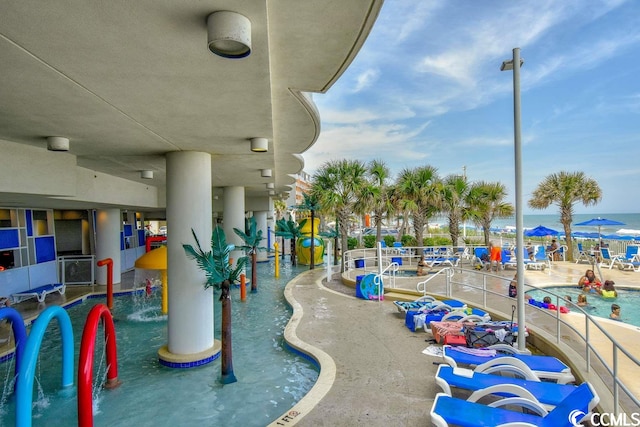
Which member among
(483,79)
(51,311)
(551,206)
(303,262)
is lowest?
(303,262)

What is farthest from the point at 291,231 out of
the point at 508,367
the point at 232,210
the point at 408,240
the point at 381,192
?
the point at 508,367

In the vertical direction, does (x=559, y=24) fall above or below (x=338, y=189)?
above

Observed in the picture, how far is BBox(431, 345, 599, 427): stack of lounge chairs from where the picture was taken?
14.1 ft

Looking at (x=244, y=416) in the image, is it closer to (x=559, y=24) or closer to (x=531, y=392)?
(x=531, y=392)

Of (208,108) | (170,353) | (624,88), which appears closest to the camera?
(208,108)

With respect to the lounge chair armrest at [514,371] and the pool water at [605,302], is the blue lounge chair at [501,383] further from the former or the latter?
the pool water at [605,302]

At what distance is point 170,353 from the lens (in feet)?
25.5

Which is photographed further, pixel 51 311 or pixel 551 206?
pixel 551 206

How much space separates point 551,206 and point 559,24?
19380 millimetres

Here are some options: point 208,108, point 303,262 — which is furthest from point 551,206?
point 208,108

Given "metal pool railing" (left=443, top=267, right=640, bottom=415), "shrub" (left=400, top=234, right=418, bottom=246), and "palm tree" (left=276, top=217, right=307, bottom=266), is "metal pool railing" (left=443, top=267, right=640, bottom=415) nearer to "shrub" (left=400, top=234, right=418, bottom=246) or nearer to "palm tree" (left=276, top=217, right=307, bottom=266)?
"palm tree" (left=276, top=217, right=307, bottom=266)

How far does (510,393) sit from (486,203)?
18903mm

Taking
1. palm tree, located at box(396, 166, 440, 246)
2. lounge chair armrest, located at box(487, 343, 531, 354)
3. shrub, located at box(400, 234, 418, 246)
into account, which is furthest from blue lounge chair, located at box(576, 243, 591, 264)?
lounge chair armrest, located at box(487, 343, 531, 354)

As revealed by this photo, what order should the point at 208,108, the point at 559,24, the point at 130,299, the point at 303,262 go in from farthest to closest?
the point at 559,24
the point at 303,262
the point at 130,299
the point at 208,108
